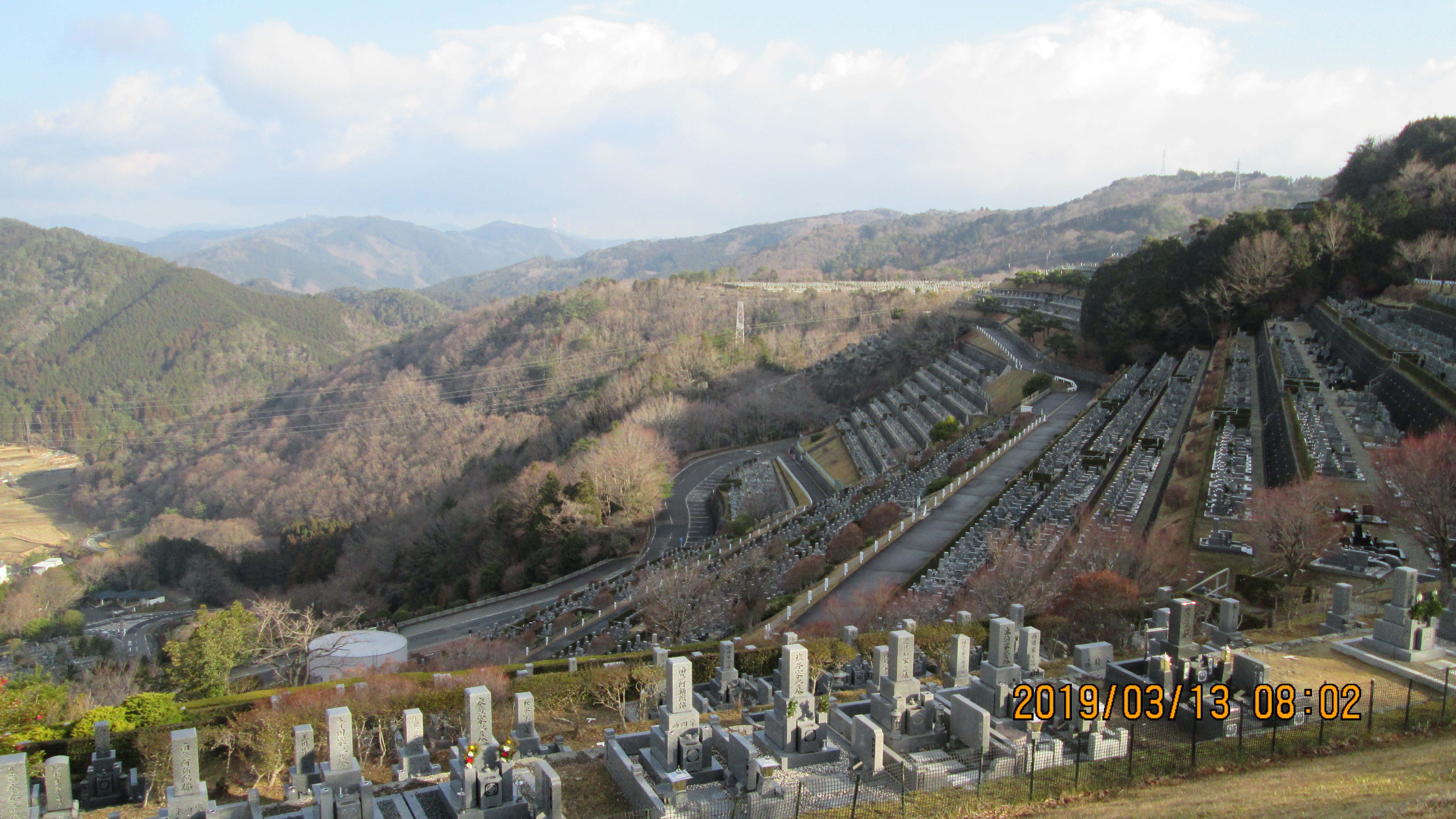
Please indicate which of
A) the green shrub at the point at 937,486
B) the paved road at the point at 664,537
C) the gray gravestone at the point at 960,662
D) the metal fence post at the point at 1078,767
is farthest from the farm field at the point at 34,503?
the metal fence post at the point at 1078,767

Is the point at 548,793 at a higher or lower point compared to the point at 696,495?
higher

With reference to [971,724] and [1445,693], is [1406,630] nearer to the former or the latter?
[1445,693]

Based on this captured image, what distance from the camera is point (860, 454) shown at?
39781 millimetres

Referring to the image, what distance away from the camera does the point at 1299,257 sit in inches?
1419

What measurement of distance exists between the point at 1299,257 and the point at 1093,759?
34.0m

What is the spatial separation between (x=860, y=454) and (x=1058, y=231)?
272 feet

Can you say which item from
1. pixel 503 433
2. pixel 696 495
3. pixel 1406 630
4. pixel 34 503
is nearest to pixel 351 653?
pixel 1406 630

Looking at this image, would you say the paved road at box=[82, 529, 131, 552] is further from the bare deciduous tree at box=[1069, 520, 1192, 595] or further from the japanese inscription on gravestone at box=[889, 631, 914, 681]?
the japanese inscription on gravestone at box=[889, 631, 914, 681]

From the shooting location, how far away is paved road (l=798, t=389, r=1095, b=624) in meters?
20.8

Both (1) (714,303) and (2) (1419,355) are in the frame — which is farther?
(1) (714,303)

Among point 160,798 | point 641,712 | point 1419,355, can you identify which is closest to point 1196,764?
point 641,712

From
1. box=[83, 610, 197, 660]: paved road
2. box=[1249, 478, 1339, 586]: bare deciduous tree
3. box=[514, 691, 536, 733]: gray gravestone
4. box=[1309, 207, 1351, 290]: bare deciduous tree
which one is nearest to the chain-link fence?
box=[514, 691, 536, 733]: gray gravestone

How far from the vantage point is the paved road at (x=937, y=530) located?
68.1ft

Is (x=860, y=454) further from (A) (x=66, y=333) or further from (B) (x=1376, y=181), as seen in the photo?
(A) (x=66, y=333)
